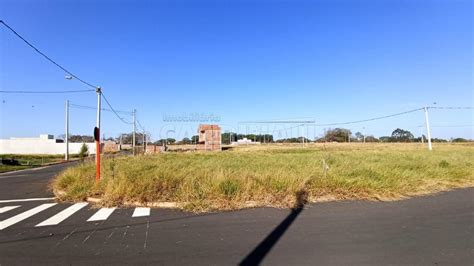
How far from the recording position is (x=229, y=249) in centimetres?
578

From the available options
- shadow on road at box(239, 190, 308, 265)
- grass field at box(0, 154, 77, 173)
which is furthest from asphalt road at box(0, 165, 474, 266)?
grass field at box(0, 154, 77, 173)

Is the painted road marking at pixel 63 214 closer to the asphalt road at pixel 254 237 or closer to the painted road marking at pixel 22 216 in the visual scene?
the asphalt road at pixel 254 237

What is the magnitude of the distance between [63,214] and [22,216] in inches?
43.1

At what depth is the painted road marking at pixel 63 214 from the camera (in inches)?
319

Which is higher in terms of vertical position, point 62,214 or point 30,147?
point 30,147

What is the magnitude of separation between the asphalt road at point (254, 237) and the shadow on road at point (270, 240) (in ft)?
0.05

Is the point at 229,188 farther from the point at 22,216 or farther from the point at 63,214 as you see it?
the point at 22,216

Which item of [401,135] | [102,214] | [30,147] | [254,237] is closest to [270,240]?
[254,237]

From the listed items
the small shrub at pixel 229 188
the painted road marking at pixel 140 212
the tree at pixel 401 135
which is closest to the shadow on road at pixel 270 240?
Answer: the small shrub at pixel 229 188

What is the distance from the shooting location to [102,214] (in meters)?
8.85

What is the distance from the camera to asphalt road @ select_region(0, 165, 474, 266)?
529cm

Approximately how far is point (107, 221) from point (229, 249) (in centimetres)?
372

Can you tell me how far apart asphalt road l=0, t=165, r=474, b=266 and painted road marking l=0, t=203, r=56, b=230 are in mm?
119

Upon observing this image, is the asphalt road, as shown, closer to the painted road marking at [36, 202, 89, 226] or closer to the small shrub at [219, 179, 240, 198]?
the painted road marking at [36, 202, 89, 226]
